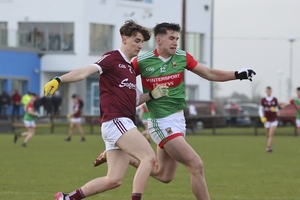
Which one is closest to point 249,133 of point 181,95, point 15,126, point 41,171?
point 15,126

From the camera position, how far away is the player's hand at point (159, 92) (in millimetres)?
9180

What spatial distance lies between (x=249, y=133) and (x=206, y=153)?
1654cm

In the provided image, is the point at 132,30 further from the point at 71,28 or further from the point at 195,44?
the point at 195,44

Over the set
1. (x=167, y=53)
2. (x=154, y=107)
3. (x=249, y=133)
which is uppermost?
(x=167, y=53)

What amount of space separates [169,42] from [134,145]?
1487mm

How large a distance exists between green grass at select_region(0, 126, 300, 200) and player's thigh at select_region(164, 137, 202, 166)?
7.26ft

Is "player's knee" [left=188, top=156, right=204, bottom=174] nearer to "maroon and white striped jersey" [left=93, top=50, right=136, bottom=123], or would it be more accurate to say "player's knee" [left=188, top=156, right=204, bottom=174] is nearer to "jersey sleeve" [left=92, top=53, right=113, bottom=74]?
"maroon and white striped jersey" [left=93, top=50, right=136, bottom=123]

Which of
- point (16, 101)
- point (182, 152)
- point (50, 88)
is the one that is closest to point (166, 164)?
point (182, 152)

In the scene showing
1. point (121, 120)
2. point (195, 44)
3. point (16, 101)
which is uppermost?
point (195, 44)

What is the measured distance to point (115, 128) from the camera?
859 cm

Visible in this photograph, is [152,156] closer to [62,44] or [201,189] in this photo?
[201,189]

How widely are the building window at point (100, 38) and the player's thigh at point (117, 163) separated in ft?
146

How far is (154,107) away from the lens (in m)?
9.41

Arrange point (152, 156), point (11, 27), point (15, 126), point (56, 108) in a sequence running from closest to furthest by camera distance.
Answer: point (152, 156)
point (15, 126)
point (56, 108)
point (11, 27)
